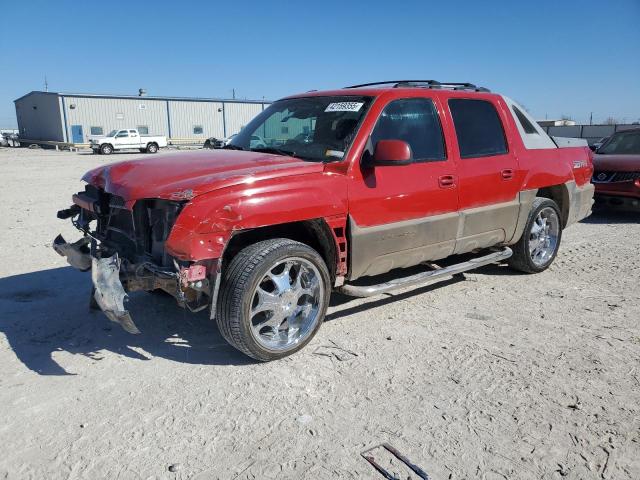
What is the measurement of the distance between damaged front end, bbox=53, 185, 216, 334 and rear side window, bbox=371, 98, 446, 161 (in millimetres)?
1763

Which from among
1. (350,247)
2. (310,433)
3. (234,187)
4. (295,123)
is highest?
(295,123)

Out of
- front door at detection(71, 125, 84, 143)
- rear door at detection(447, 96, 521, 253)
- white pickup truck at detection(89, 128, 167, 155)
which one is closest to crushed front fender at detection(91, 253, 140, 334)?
rear door at detection(447, 96, 521, 253)

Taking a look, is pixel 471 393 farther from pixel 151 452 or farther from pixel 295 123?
pixel 295 123

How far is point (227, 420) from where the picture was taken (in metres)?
2.93

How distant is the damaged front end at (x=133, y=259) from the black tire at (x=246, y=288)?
0.15 meters

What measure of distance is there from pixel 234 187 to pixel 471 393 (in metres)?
2.00

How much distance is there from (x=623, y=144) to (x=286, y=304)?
9.53 m

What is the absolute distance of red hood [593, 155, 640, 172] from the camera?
9.14 m

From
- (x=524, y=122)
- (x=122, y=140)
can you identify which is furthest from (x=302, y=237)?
→ (x=122, y=140)

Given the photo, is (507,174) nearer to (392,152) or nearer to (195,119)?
(392,152)

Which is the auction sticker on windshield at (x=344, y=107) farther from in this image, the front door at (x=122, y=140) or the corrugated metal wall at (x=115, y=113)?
the corrugated metal wall at (x=115, y=113)

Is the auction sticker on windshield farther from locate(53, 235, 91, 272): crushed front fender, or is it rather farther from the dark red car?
the dark red car

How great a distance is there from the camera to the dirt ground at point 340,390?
259cm

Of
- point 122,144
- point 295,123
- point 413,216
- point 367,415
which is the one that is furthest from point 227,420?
point 122,144
